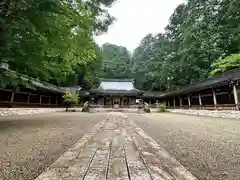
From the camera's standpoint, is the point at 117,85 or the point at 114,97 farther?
the point at 117,85

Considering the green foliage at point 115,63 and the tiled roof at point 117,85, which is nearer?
the tiled roof at point 117,85

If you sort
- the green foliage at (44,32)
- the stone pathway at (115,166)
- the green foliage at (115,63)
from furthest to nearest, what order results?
the green foliage at (115,63) → the green foliage at (44,32) → the stone pathway at (115,166)

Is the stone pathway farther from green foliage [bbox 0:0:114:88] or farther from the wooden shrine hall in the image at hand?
the wooden shrine hall

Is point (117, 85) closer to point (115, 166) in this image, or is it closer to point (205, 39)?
point (205, 39)

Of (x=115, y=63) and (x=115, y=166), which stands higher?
(x=115, y=63)

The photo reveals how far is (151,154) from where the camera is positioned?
359cm

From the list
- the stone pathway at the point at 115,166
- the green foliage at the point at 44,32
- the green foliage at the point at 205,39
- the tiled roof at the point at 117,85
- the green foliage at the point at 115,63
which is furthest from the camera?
the green foliage at the point at 115,63

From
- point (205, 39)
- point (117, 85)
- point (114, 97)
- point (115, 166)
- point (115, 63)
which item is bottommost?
point (115, 166)

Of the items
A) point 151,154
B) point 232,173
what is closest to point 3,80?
point 151,154

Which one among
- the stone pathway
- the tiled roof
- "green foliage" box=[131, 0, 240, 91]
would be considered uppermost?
"green foliage" box=[131, 0, 240, 91]

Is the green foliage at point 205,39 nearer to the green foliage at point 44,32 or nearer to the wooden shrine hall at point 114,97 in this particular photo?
the wooden shrine hall at point 114,97

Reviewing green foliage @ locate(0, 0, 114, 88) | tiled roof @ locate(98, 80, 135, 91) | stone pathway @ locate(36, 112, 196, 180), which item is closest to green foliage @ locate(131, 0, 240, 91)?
tiled roof @ locate(98, 80, 135, 91)

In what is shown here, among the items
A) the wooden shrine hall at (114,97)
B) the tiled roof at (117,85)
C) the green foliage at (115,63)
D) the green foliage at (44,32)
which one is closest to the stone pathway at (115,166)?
the green foliage at (44,32)

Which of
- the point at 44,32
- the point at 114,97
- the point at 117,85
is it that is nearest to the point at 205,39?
the point at 114,97
